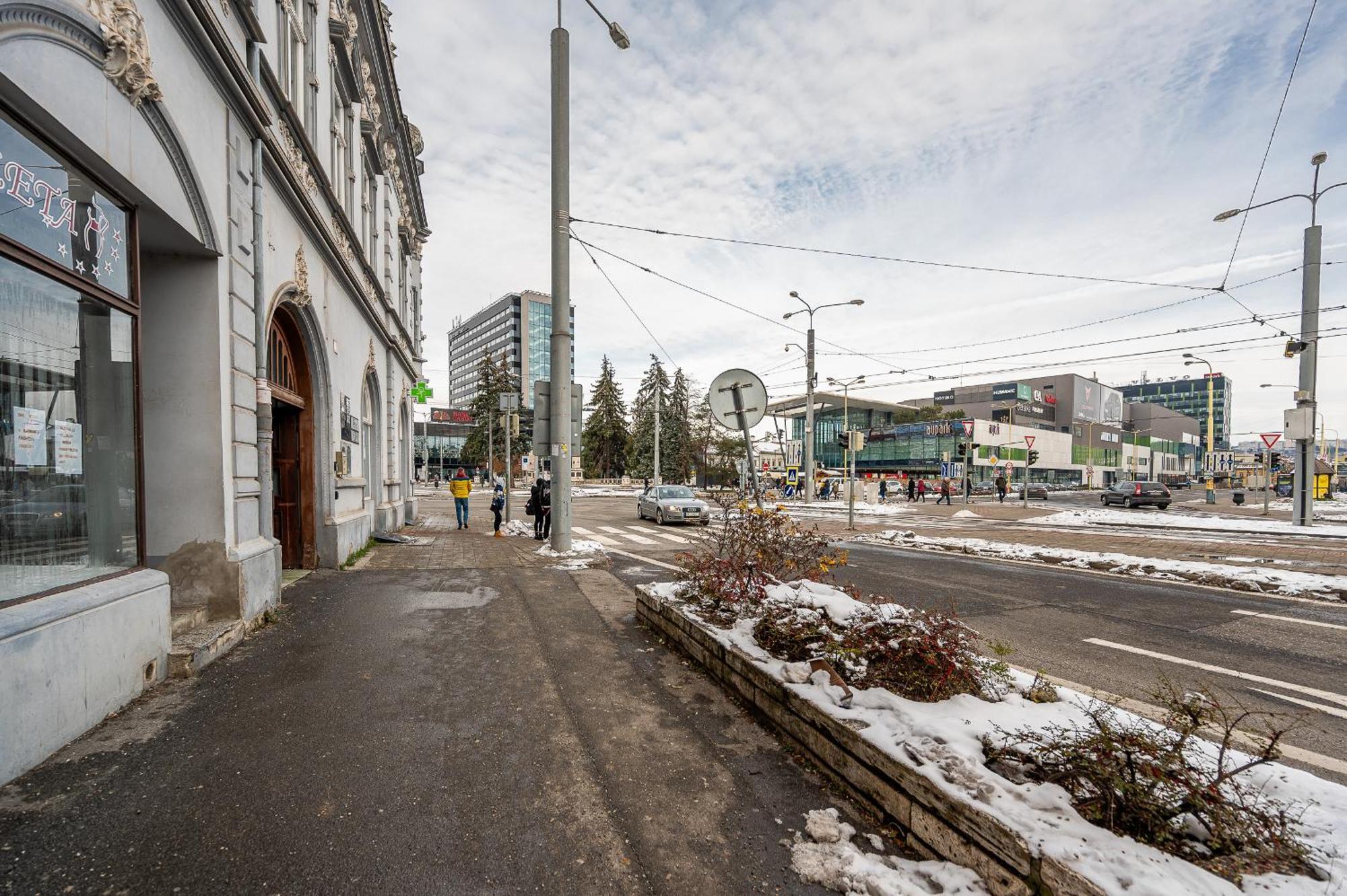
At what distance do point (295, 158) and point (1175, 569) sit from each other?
1467 cm

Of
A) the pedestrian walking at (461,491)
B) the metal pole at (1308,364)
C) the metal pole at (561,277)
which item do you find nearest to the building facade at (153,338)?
the metal pole at (561,277)

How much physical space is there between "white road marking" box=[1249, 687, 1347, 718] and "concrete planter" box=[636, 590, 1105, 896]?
159 inches

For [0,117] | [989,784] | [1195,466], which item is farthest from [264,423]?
[1195,466]

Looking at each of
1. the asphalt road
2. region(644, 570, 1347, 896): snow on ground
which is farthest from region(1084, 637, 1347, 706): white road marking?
region(644, 570, 1347, 896): snow on ground

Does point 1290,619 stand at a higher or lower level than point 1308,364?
lower

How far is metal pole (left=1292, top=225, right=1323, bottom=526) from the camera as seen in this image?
54.4ft

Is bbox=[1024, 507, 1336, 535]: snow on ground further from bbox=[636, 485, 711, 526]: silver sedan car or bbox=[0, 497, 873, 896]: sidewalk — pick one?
bbox=[0, 497, 873, 896]: sidewalk

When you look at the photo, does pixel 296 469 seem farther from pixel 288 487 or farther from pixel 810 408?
pixel 810 408

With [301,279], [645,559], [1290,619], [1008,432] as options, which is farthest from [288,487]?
[1008,432]

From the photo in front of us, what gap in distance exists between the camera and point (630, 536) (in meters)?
16.2

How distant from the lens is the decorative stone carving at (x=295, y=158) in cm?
758

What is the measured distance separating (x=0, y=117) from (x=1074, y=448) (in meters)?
106

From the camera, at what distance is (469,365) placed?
465 ft

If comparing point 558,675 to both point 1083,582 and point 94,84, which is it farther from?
point 1083,582
